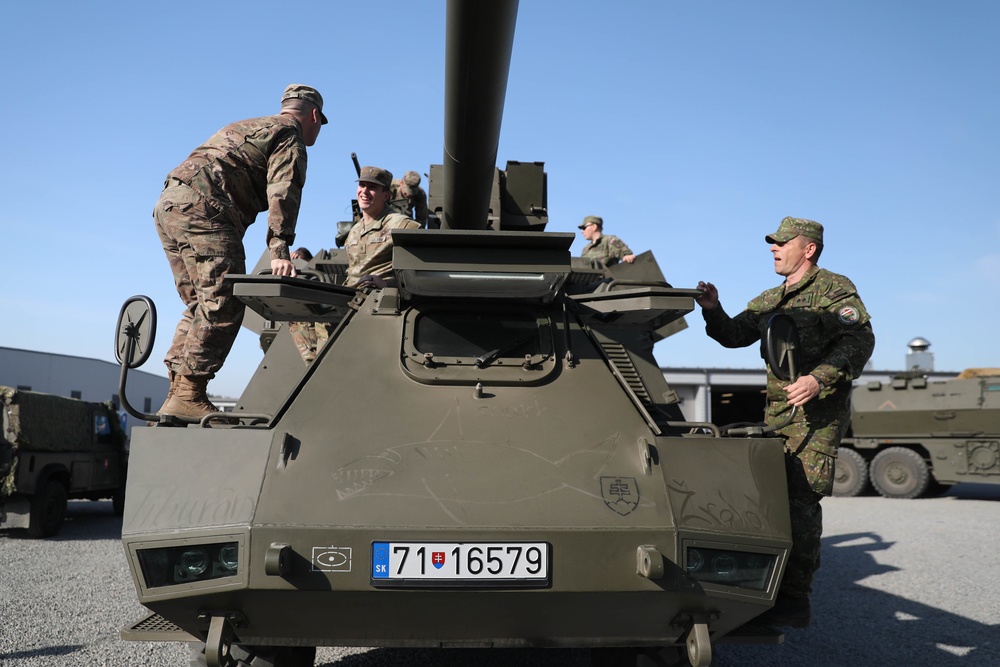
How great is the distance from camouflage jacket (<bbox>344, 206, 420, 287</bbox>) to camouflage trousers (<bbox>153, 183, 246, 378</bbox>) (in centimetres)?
75

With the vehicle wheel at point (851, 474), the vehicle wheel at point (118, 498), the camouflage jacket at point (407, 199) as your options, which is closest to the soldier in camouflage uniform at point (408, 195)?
the camouflage jacket at point (407, 199)

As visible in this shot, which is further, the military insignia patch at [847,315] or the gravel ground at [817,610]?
the gravel ground at [817,610]

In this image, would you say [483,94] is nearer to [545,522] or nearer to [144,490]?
[545,522]

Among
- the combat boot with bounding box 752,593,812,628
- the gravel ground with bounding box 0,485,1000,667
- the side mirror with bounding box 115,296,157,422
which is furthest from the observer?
the gravel ground with bounding box 0,485,1000,667

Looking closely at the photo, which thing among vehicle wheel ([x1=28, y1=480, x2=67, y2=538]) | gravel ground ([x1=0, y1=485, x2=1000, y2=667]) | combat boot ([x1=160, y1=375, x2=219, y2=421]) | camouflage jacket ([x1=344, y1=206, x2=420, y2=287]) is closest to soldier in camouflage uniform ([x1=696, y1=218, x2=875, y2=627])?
gravel ground ([x1=0, y1=485, x2=1000, y2=667])

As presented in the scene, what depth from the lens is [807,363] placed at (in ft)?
12.8

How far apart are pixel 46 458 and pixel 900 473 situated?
13.0m

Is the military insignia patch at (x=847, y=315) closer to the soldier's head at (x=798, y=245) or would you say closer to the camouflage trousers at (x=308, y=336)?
the soldier's head at (x=798, y=245)

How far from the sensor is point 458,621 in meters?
2.63

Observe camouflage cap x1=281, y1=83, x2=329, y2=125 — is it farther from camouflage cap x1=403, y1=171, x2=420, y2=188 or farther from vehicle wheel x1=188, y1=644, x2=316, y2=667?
camouflage cap x1=403, y1=171, x2=420, y2=188

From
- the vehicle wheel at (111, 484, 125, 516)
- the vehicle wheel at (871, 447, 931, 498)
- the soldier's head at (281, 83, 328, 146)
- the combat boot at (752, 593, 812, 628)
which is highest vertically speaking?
the soldier's head at (281, 83, 328, 146)

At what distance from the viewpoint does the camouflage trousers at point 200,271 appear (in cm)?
373

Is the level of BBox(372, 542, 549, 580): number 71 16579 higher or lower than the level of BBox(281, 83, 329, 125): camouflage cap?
lower

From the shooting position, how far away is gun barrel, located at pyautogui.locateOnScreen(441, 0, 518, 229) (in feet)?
7.94
